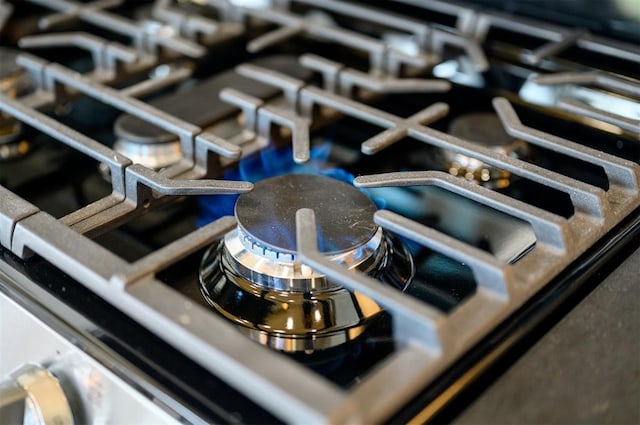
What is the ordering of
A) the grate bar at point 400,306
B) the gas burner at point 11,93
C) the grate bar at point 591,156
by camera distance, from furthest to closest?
the gas burner at point 11,93, the grate bar at point 591,156, the grate bar at point 400,306

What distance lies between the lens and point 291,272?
1.72ft

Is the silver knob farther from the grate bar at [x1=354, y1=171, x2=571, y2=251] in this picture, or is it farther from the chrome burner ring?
the grate bar at [x1=354, y1=171, x2=571, y2=251]

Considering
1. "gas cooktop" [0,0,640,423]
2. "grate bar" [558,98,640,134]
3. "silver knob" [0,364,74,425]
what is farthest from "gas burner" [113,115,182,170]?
"grate bar" [558,98,640,134]

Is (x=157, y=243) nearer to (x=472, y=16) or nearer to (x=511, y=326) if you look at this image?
(x=511, y=326)

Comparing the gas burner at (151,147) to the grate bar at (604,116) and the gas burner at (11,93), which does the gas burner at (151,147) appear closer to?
the gas burner at (11,93)

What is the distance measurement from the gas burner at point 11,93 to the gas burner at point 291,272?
0.26 m

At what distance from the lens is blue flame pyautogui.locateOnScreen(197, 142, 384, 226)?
0.65m

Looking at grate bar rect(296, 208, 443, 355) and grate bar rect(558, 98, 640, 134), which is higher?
grate bar rect(558, 98, 640, 134)

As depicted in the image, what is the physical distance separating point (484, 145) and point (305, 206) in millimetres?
204

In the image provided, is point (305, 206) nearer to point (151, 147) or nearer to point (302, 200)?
point (302, 200)

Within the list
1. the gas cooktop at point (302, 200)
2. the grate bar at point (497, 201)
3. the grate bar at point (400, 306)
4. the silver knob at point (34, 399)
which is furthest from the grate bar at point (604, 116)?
the silver knob at point (34, 399)

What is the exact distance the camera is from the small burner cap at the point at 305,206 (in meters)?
0.53

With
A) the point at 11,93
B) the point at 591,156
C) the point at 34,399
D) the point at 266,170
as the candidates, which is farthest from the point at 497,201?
the point at 11,93

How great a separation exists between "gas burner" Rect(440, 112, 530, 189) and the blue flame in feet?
0.28
